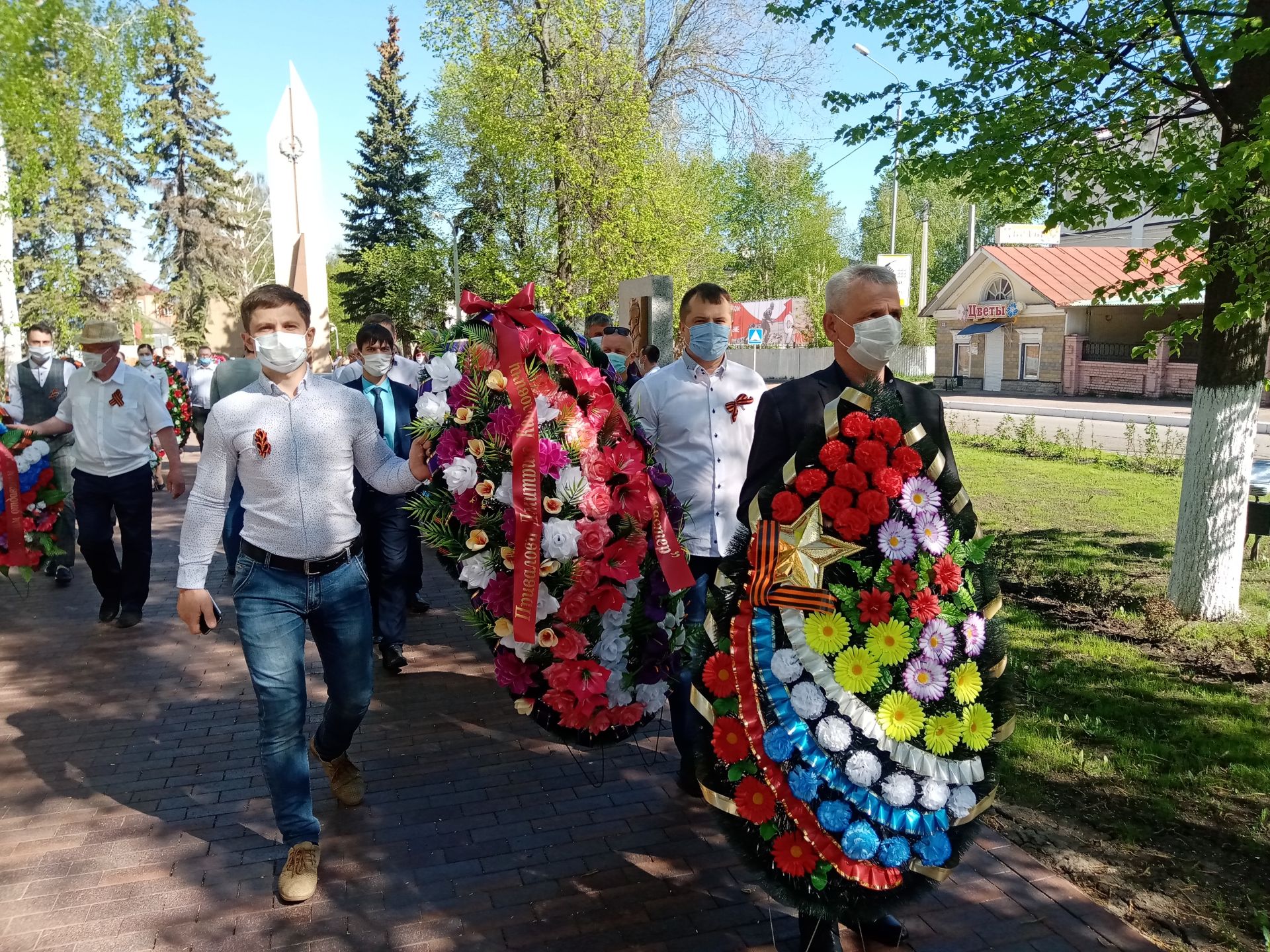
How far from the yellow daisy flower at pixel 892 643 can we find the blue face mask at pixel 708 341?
2159mm

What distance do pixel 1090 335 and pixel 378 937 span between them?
129 feet

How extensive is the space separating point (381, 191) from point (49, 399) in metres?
37.7

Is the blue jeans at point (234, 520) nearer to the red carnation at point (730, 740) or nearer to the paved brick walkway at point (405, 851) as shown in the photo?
the paved brick walkway at point (405, 851)

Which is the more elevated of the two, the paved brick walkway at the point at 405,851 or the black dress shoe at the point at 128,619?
the black dress shoe at the point at 128,619

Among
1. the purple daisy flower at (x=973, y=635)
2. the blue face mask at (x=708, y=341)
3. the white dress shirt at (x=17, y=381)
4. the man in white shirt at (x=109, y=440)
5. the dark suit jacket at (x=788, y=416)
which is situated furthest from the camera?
the white dress shirt at (x=17, y=381)

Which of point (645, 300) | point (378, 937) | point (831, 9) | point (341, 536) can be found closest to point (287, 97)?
point (645, 300)

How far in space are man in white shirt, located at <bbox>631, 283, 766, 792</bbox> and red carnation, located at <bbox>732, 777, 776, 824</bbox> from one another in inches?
57.4

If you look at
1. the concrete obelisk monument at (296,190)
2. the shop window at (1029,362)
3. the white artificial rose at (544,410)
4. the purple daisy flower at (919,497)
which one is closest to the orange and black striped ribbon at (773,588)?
the purple daisy flower at (919,497)

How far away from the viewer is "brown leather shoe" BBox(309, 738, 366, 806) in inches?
170

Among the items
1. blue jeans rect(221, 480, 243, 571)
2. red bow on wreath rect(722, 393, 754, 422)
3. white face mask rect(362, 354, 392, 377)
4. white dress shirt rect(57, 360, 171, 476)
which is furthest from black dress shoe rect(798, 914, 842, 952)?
white dress shirt rect(57, 360, 171, 476)

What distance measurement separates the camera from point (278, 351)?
3604 millimetres

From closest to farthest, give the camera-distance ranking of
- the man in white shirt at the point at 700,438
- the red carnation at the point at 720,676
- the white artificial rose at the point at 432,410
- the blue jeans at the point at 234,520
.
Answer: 1. the red carnation at the point at 720,676
2. the white artificial rose at the point at 432,410
3. the man in white shirt at the point at 700,438
4. the blue jeans at the point at 234,520

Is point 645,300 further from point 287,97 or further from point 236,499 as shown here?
point 287,97

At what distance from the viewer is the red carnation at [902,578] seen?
111 inches
